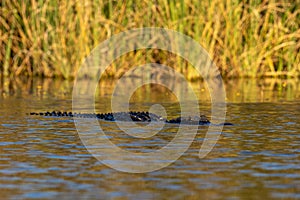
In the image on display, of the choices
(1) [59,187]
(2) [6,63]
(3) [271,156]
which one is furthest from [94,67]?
(1) [59,187]

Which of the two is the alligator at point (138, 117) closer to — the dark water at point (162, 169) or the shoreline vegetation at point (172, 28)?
the dark water at point (162, 169)

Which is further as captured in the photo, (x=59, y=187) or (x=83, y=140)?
(x=83, y=140)

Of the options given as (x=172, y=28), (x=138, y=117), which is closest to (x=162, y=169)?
(x=138, y=117)

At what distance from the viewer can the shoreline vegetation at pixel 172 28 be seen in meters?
20.4

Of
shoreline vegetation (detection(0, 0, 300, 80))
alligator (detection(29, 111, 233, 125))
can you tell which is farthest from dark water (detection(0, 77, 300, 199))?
shoreline vegetation (detection(0, 0, 300, 80))

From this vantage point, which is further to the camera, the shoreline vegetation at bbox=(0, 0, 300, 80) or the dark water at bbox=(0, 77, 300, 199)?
the shoreline vegetation at bbox=(0, 0, 300, 80)

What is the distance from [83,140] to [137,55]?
9.78 metres

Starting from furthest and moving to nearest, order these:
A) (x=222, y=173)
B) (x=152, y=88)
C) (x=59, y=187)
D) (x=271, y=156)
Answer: (x=152, y=88)
(x=271, y=156)
(x=222, y=173)
(x=59, y=187)

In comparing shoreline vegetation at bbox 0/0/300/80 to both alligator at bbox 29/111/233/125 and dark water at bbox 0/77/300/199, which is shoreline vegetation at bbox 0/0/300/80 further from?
alligator at bbox 29/111/233/125

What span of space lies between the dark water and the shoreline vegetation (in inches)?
263

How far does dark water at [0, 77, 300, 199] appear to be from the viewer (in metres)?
7.52

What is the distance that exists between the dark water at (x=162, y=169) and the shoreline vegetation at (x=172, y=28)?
6684 millimetres

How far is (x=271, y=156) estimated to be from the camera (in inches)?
373

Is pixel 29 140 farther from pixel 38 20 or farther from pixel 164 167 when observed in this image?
pixel 38 20
